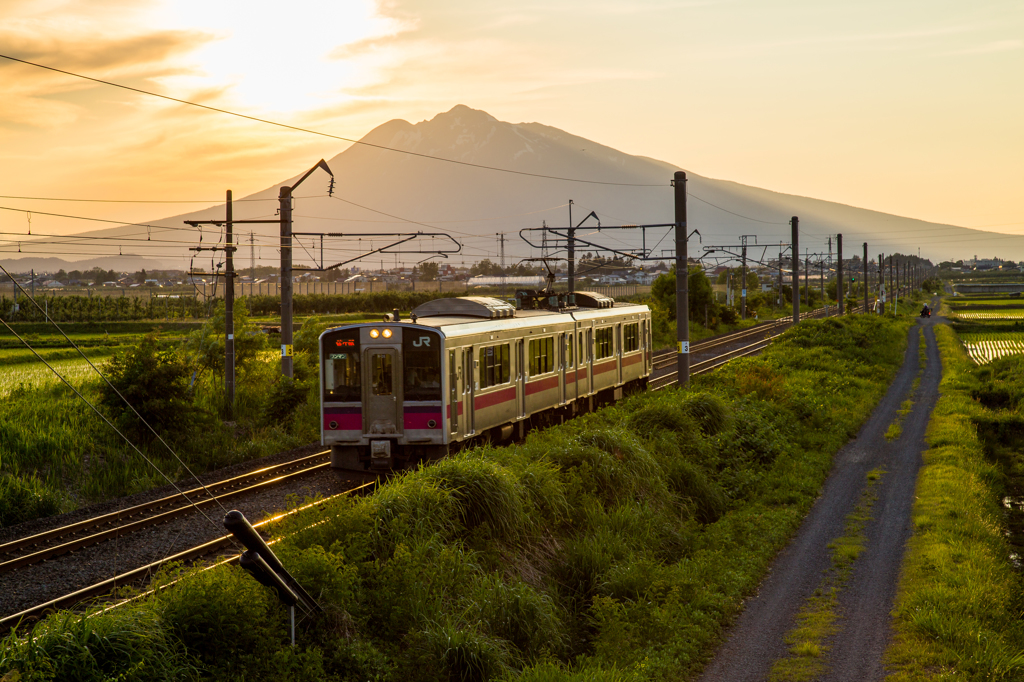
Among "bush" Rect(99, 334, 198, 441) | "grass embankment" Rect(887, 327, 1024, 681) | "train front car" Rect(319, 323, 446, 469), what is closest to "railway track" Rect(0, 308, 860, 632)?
"train front car" Rect(319, 323, 446, 469)

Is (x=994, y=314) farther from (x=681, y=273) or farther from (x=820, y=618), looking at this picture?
(x=820, y=618)

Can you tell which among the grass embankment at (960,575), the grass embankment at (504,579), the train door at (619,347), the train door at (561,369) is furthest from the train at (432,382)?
the grass embankment at (960,575)

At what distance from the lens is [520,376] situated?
18.7 m

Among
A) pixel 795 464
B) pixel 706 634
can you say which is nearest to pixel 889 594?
pixel 706 634

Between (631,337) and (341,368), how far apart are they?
1338 centimetres

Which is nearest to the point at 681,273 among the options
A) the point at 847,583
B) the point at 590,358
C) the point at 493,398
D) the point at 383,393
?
the point at 590,358

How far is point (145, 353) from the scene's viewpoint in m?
19.3

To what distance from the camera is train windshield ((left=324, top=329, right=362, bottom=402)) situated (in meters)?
15.6

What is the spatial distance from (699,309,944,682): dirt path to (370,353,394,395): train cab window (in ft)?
24.4

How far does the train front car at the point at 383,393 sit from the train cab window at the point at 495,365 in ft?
5.66

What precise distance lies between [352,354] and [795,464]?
10.4 meters

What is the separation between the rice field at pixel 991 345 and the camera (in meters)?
49.8

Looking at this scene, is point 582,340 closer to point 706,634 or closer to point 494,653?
point 706,634

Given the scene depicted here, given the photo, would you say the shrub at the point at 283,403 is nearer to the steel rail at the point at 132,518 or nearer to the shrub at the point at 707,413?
the steel rail at the point at 132,518
